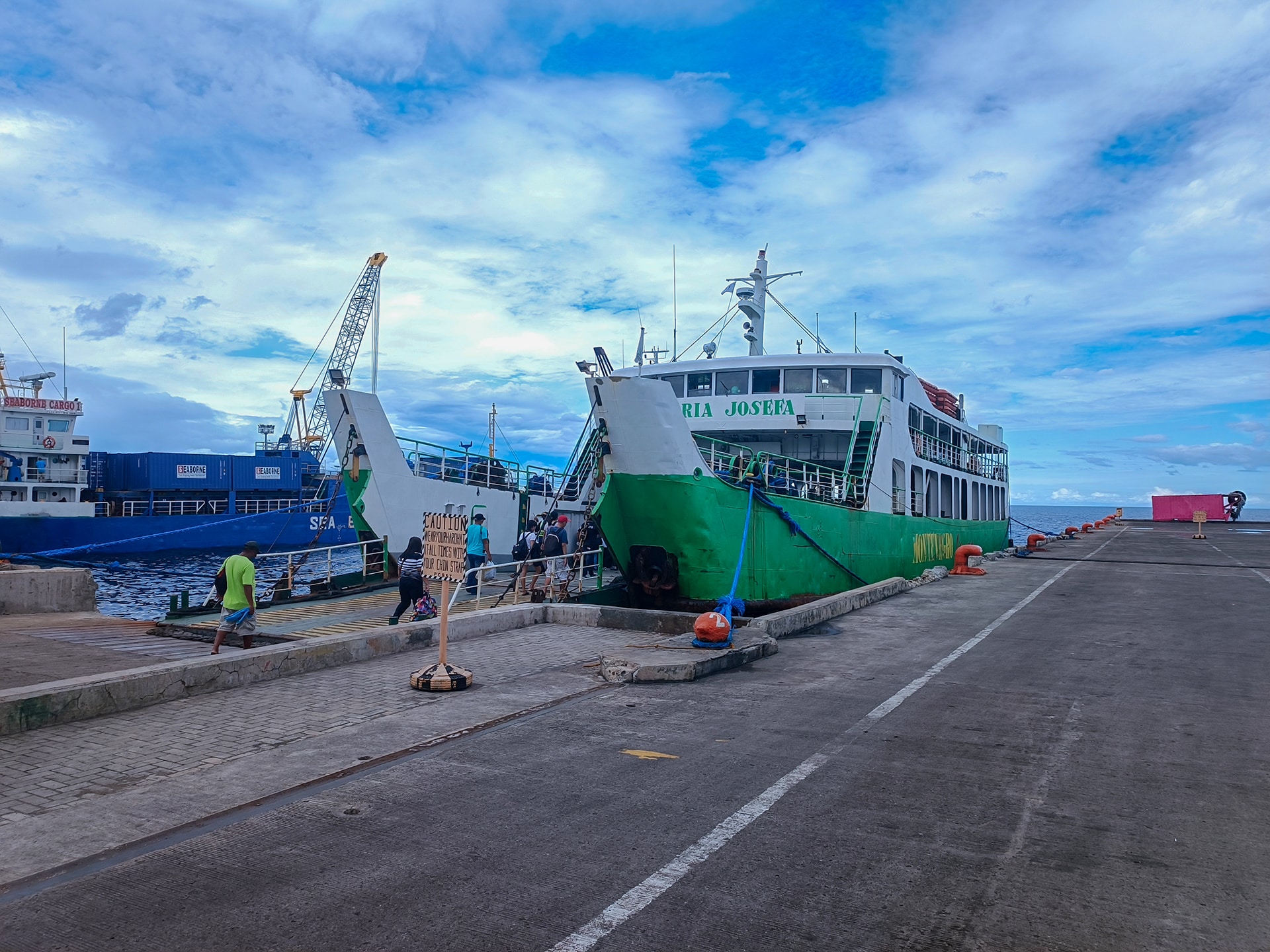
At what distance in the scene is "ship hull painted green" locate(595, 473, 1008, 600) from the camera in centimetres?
1360

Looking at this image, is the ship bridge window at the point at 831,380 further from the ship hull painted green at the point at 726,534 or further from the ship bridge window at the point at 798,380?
the ship hull painted green at the point at 726,534

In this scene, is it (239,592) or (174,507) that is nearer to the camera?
(239,592)

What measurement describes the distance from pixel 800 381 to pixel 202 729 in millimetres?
16211

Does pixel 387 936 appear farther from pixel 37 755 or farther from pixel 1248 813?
pixel 1248 813

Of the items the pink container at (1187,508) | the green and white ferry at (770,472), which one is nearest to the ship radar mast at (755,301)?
the green and white ferry at (770,472)

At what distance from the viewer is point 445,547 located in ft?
26.2

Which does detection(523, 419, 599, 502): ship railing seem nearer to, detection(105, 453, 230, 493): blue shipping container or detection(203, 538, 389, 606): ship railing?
detection(203, 538, 389, 606): ship railing

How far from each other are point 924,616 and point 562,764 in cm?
869

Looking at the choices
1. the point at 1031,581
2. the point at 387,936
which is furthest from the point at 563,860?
the point at 1031,581

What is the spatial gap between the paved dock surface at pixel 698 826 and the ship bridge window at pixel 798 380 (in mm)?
12569

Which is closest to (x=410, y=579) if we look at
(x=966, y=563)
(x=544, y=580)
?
(x=544, y=580)

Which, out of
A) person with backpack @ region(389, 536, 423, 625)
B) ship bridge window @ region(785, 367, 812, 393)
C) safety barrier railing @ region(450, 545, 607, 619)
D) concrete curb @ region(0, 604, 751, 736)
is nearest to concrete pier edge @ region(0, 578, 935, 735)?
concrete curb @ region(0, 604, 751, 736)

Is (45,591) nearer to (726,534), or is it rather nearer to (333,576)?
(333,576)

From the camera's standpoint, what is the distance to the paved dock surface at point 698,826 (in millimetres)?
3307
